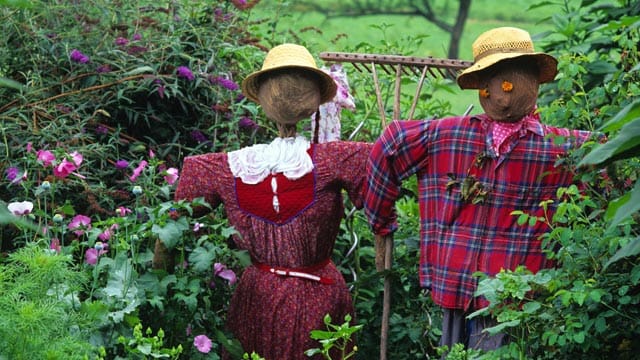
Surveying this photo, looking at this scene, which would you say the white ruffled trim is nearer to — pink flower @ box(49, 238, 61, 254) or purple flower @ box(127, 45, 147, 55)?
pink flower @ box(49, 238, 61, 254)

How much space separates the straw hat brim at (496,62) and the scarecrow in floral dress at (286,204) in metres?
0.43

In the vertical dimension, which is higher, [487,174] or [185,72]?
[185,72]

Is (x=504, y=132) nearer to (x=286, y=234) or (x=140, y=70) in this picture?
(x=286, y=234)

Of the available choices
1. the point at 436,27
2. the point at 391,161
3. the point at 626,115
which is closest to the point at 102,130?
the point at 391,161

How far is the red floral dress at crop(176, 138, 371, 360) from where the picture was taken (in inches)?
167

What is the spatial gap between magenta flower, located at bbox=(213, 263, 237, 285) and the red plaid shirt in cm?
73

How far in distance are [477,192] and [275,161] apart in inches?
28.0

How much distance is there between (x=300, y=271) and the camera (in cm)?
427

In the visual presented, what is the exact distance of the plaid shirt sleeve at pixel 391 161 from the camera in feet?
13.8

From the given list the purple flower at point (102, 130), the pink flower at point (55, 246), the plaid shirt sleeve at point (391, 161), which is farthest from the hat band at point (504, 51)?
Result: the purple flower at point (102, 130)

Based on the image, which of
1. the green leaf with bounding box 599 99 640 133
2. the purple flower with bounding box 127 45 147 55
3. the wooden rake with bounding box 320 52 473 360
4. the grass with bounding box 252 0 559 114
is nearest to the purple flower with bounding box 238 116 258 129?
the purple flower with bounding box 127 45 147 55


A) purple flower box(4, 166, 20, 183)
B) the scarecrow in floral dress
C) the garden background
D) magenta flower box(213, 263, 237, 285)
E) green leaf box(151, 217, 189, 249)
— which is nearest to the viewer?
the garden background

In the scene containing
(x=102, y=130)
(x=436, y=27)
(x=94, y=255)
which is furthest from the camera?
(x=436, y=27)

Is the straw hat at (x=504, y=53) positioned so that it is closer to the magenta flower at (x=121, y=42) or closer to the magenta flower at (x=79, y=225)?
the magenta flower at (x=79, y=225)
